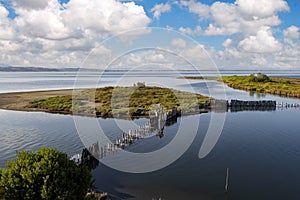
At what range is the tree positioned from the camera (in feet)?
39.2

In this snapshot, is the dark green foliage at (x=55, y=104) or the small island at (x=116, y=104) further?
the dark green foliage at (x=55, y=104)

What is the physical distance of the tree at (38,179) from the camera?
39.2 ft

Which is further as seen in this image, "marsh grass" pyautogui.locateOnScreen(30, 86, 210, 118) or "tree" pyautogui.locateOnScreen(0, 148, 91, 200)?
"marsh grass" pyautogui.locateOnScreen(30, 86, 210, 118)

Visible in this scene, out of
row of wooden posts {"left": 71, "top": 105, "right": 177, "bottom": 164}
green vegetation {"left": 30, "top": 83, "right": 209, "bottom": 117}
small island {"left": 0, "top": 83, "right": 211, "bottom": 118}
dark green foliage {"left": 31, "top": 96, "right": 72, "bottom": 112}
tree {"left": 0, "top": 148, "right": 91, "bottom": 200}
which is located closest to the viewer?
tree {"left": 0, "top": 148, "right": 91, "bottom": 200}

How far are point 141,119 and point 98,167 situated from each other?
20.1 m

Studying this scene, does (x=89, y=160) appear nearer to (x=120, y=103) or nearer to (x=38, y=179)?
(x=38, y=179)

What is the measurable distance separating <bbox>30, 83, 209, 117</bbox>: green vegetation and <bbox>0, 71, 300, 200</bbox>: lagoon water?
461cm

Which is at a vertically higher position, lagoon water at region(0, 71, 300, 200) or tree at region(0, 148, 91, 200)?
tree at region(0, 148, 91, 200)

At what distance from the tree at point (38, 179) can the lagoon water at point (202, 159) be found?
6.45 m

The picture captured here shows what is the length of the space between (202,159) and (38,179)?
52.8 feet

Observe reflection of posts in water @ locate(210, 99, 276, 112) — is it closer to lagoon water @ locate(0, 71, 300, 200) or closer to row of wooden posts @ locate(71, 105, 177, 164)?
lagoon water @ locate(0, 71, 300, 200)

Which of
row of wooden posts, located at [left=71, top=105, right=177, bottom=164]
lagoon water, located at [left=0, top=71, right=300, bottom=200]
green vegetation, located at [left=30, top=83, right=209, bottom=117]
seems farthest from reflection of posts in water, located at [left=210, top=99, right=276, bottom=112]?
row of wooden posts, located at [left=71, top=105, right=177, bottom=164]

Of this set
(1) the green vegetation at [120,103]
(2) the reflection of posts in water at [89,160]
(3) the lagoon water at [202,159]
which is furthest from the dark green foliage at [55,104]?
(2) the reflection of posts in water at [89,160]

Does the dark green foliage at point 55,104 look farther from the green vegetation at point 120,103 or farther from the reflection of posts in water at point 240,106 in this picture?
the reflection of posts in water at point 240,106
